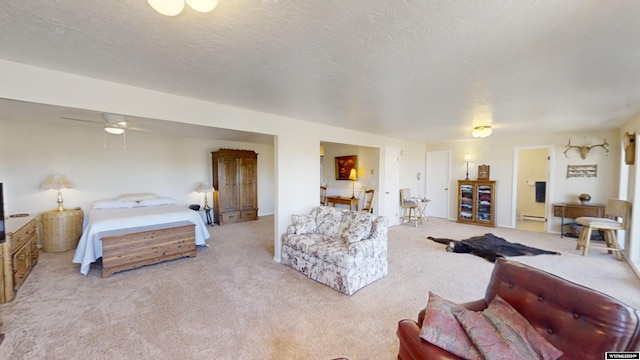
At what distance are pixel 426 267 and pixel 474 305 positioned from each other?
7.50 feet

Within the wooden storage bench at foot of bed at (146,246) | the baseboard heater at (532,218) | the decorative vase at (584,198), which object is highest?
the decorative vase at (584,198)

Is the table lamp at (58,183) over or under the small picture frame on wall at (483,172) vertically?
under

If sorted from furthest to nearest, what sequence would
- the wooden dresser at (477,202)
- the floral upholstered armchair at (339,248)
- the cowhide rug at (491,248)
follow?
the wooden dresser at (477,202) < the cowhide rug at (491,248) < the floral upholstered armchair at (339,248)

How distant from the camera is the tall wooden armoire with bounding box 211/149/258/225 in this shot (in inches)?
256

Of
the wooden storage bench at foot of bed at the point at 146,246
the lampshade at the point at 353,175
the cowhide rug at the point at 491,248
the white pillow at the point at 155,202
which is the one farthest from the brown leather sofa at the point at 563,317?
the white pillow at the point at 155,202

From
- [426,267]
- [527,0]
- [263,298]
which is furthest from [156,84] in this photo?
[426,267]

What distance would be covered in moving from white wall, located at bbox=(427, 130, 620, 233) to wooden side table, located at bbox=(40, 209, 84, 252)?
28.6 ft

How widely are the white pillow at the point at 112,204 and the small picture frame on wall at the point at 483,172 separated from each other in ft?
26.6

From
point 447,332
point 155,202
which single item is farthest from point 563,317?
point 155,202

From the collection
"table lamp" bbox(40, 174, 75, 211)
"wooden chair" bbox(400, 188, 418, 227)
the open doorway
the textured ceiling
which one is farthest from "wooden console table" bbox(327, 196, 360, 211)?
"table lamp" bbox(40, 174, 75, 211)

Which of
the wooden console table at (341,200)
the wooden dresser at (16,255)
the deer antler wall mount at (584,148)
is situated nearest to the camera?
the wooden dresser at (16,255)

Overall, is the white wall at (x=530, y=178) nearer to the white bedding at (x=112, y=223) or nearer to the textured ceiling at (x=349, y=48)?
the textured ceiling at (x=349, y=48)

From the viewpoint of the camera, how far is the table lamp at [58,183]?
14.5 ft

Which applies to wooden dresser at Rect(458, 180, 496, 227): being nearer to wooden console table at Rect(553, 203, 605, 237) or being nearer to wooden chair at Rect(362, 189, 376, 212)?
wooden console table at Rect(553, 203, 605, 237)
